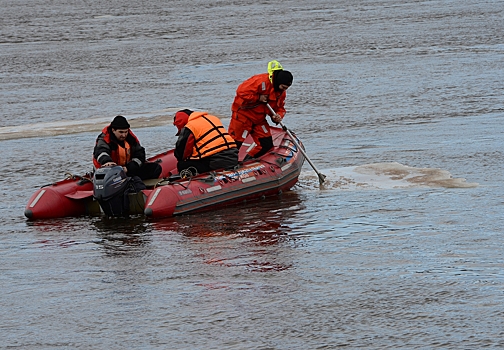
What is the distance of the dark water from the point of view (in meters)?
6.40

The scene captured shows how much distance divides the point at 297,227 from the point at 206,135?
178 centimetres

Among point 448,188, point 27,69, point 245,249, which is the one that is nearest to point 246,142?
point 448,188

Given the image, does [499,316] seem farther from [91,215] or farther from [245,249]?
[91,215]

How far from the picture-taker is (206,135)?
10438mm

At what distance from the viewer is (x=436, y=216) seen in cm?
931

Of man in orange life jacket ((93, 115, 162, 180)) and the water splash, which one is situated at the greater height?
man in orange life jacket ((93, 115, 162, 180))

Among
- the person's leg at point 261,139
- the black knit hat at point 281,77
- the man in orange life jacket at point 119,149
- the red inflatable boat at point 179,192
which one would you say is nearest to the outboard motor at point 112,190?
the red inflatable boat at point 179,192

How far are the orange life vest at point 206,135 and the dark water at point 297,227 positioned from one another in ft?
2.34

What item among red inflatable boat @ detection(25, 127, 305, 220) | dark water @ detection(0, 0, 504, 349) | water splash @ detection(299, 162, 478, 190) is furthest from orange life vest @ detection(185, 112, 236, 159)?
water splash @ detection(299, 162, 478, 190)

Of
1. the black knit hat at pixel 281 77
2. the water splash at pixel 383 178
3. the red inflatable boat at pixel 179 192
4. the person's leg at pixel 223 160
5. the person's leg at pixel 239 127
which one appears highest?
the black knit hat at pixel 281 77

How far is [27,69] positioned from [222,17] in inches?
533

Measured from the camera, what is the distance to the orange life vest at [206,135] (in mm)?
10422

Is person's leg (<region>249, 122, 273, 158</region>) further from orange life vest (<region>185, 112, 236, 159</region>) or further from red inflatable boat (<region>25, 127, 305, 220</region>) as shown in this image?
orange life vest (<region>185, 112, 236, 159</region>)

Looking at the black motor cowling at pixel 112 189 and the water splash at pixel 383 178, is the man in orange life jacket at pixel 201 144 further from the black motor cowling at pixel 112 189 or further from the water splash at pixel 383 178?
the water splash at pixel 383 178
